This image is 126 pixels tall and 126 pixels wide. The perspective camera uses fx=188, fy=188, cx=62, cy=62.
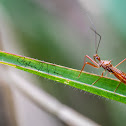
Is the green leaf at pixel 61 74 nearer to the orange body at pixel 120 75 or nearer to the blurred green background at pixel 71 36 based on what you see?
the orange body at pixel 120 75

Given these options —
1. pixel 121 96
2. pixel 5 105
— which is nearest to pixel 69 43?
pixel 5 105

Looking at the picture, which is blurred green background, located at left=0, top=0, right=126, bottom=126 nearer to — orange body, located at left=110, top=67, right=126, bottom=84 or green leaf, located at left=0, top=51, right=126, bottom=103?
orange body, located at left=110, top=67, right=126, bottom=84

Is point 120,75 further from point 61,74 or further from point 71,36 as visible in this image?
point 71,36

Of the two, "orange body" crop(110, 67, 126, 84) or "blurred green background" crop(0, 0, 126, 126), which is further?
"blurred green background" crop(0, 0, 126, 126)

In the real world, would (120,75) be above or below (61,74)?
below

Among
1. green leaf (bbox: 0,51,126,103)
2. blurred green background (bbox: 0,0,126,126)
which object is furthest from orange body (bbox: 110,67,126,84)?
blurred green background (bbox: 0,0,126,126)

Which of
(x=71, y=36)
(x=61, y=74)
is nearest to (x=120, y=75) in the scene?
(x=61, y=74)
